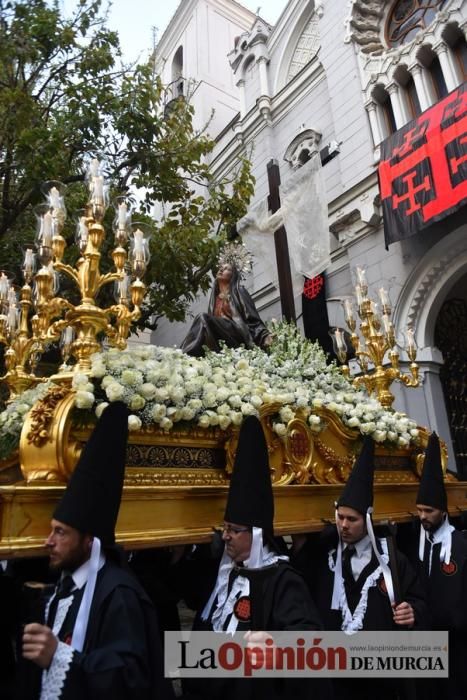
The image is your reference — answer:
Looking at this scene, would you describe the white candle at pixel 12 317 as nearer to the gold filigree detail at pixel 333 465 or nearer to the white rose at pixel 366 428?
the gold filigree detail at pixel 333 465

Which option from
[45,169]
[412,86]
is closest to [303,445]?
[45,169]

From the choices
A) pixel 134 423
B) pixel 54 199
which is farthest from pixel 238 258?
pixel 134 423

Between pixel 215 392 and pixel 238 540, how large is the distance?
87cm

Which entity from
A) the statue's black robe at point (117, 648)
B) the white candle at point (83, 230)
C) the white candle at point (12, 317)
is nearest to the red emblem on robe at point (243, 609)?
the statue's black robe at point (117, 648)

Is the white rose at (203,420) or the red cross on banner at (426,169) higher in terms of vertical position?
the red cross on banner at (426,169)

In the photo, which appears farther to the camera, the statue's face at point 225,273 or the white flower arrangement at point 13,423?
the statue's face at point 225,273

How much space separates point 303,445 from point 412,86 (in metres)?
9.81

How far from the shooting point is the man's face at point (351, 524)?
257 centimetres

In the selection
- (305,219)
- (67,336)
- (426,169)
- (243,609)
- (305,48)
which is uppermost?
(305,48)

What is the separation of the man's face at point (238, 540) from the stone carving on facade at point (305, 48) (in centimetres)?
1449

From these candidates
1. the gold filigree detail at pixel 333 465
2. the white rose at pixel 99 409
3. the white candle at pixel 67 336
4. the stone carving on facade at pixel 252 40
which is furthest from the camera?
the stone carving on facade at pixel 252 40

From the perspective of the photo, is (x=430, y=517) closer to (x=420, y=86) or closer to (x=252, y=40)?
(x=420, y=86)

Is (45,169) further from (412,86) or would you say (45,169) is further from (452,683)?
(412,86)

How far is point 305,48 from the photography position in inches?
553
